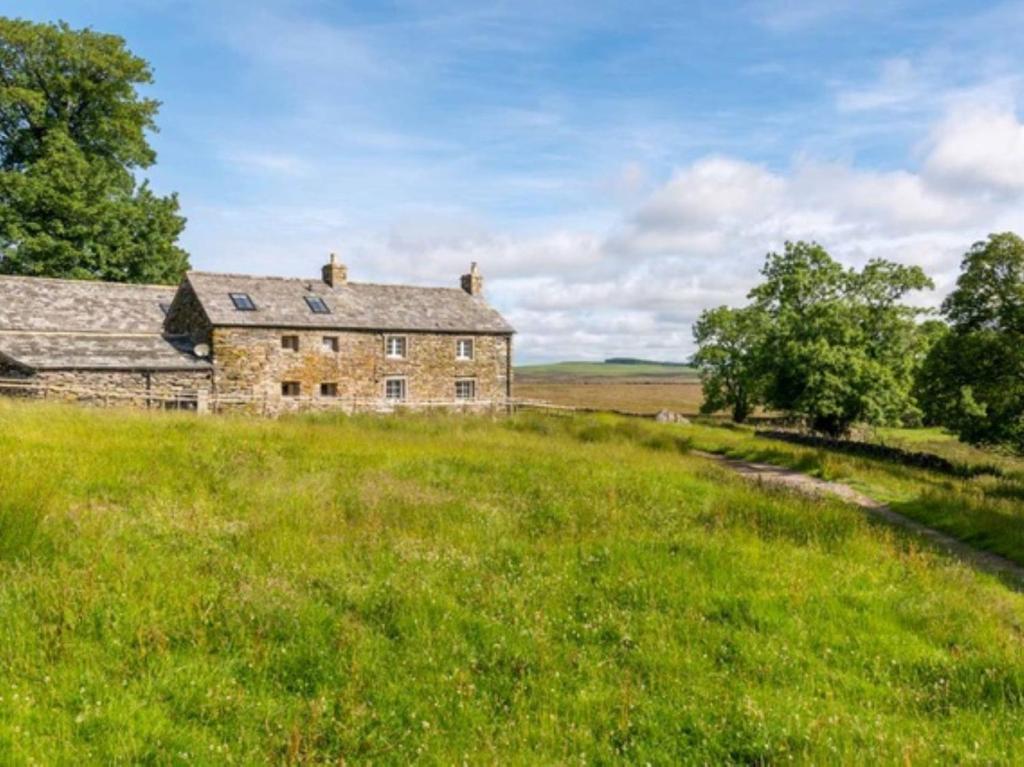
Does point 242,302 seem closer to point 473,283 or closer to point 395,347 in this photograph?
point 395,347

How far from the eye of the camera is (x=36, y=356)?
91.9 ft

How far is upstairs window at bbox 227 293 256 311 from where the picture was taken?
34062 millimetres

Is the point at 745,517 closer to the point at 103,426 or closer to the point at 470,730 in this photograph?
the point at 470,730

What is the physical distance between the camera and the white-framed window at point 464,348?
39.8 metres

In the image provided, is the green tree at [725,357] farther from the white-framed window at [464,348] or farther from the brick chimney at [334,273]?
the brick chimney at [334,273]

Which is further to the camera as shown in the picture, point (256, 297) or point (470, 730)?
point (256, 297)

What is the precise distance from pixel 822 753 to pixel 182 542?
744 centimetres

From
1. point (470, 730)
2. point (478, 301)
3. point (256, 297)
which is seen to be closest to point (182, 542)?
point (470, 730)

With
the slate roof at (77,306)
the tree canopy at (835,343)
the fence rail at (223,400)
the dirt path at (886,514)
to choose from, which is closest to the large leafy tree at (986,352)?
the dirt path at (886,514)

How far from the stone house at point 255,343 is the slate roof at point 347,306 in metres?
0.09

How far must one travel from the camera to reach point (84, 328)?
1281 inches

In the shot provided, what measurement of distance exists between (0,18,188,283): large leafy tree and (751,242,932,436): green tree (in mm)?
39011

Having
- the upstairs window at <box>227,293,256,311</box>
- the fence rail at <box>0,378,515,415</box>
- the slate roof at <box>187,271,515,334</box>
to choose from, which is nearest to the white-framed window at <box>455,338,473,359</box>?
the slate roof at <box>187,271,515,334</box>

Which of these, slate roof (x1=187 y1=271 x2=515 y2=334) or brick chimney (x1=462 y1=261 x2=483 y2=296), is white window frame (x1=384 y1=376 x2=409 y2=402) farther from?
brick chimney (x1=462 y1=261 x2=483 y2=296)
